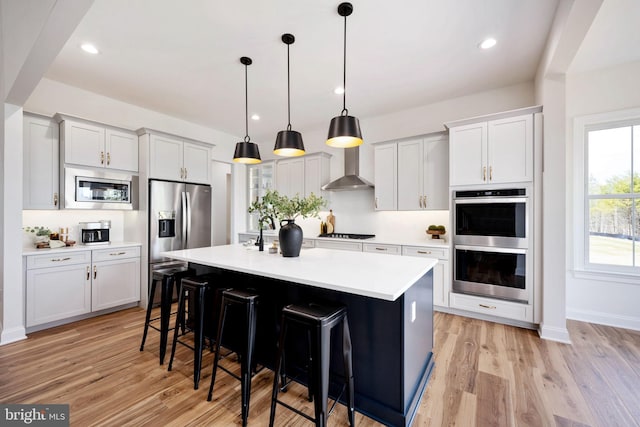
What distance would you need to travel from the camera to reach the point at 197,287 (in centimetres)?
220

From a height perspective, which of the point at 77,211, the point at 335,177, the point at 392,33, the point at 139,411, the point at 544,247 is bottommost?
the point at 139,411

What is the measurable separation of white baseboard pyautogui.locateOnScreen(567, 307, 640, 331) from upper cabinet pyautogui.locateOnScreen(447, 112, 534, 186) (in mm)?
1788

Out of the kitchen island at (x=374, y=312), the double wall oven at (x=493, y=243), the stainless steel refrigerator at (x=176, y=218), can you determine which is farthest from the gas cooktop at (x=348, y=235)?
the kitchen island at (x=374, y=312)

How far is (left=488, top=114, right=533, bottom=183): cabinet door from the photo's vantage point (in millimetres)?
2975

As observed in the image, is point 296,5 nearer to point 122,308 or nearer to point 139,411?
point 139,411

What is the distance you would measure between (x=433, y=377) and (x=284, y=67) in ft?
10.8

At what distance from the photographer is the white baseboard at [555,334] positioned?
2.74m

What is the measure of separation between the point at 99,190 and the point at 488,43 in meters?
4.67

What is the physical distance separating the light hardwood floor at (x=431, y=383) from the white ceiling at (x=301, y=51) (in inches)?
114

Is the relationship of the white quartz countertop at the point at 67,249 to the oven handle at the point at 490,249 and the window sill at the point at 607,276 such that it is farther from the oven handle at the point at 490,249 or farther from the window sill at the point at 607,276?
the window sill at the point at 607,276

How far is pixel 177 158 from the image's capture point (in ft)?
13.5

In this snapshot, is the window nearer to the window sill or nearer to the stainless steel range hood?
the window sill

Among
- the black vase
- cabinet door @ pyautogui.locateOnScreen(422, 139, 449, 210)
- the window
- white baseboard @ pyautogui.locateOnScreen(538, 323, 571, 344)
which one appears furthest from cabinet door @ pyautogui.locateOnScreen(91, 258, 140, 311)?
the window

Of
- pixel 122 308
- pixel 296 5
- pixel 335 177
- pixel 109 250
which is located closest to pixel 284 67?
pixel 296 5
